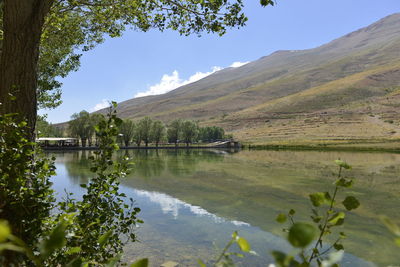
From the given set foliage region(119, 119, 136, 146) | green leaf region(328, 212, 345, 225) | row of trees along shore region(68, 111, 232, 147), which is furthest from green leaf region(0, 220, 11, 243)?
foliage region(119, 119, 136, 146)

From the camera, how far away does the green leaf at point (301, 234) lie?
61 cm

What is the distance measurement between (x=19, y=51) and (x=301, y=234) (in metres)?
4.09

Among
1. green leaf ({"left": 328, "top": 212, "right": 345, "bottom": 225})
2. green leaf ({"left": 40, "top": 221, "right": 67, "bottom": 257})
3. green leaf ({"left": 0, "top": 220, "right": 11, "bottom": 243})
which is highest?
green leaf ({"left": 0, "top": 220, "right": 11, "bottom": 243})

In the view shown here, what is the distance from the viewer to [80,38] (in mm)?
10406

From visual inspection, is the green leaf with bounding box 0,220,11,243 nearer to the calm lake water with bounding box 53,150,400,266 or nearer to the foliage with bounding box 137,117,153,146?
the calm lake water with bounding box 53,150,400,266

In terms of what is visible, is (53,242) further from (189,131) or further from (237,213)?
(189,131)

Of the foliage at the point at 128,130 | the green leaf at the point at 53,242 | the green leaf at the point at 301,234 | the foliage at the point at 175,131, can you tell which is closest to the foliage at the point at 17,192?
the green leaf at the point at 53,242

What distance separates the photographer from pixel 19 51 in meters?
3.59

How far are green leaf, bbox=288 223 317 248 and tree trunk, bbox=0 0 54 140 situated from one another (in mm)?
3740

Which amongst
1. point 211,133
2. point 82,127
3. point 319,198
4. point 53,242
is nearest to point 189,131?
point 211,133

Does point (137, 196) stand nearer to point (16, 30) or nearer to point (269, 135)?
point (16, 30)

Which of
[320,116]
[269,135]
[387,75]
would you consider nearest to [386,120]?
[320,116]

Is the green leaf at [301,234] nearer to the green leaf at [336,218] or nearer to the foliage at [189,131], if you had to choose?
the green leaf at [336,218]

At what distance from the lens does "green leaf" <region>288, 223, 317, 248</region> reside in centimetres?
61
